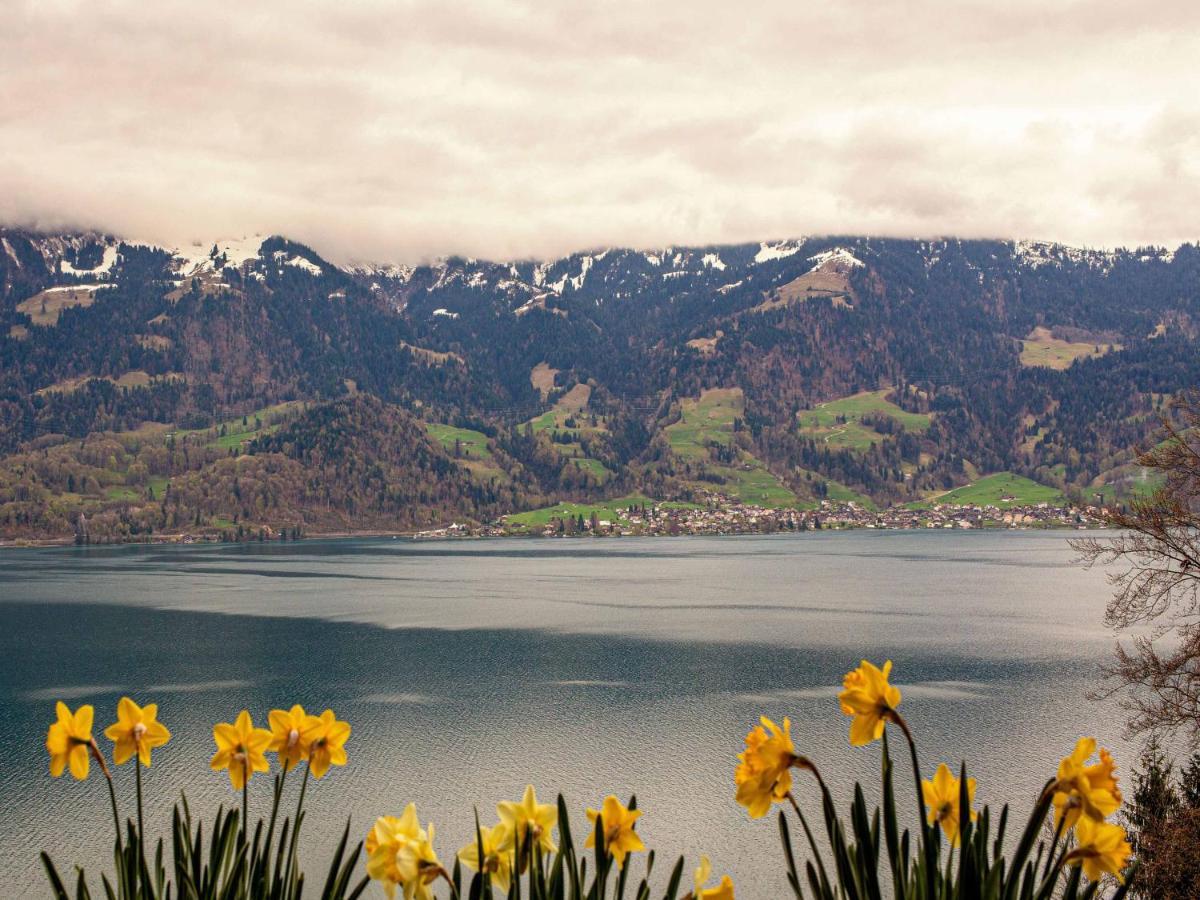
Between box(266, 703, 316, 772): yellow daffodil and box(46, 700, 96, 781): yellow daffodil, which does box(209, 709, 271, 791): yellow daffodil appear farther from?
box(46, 700, 96, 781): yellow daffodil

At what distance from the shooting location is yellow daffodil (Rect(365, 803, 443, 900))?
14.2ft

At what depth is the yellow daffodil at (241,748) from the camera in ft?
16.8

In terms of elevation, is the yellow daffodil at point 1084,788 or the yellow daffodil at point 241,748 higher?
the yellow daffodil at point 1084,788

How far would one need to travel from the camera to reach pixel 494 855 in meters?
4.62

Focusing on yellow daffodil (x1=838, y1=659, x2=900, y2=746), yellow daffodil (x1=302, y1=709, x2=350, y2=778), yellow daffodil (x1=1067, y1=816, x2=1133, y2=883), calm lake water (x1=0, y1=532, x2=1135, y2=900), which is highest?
yellow daffodil (x1=838, y1=659, x2=900, y2=746)

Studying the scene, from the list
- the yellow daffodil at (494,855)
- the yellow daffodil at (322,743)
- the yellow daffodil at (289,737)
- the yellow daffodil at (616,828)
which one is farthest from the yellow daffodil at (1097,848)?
the yellow daffodil at (289,737)

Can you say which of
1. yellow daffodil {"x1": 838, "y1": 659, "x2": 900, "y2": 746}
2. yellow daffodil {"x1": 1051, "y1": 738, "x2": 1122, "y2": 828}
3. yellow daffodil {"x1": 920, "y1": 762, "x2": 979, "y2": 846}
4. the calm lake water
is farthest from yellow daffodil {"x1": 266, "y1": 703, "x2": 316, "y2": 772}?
the calm lake water

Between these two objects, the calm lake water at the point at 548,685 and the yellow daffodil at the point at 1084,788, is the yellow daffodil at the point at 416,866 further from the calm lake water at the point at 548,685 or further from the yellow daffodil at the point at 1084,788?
the calm lake water at the point at 548,685

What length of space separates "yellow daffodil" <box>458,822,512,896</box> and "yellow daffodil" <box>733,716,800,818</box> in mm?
1112

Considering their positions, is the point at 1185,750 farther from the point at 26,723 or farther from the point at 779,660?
the point at 26,723

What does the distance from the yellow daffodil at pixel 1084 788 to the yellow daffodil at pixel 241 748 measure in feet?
12.1

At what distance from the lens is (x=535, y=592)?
15062 centimetres

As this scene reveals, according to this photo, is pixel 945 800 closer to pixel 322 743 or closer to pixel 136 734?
pixel 322 743

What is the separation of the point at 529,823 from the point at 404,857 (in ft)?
2.20
